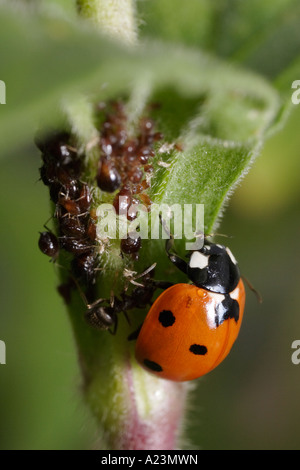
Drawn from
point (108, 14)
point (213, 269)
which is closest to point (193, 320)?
point (213, 269)

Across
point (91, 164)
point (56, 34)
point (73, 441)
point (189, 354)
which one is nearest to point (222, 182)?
point (91, 164)

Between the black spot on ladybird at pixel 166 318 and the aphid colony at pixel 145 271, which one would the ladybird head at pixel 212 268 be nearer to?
the aphid colony at pixel 145 271

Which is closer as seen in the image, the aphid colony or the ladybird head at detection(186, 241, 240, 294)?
the aphid colony

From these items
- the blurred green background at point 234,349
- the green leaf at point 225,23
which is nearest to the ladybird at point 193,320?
the green leaf at point 225,23

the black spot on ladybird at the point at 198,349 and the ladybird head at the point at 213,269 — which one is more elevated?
the ladybird head at the point at 213,269

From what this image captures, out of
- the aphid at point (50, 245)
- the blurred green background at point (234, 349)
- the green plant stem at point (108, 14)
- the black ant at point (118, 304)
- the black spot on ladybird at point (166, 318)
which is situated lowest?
the blurred green background at point (234, 349)

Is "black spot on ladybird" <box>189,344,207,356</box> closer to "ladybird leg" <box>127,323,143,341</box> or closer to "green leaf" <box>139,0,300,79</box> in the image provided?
"ladybird leg" <box>127,323,143,341</box>

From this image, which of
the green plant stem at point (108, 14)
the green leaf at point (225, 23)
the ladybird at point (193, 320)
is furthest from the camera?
the green leaf at point (225, 23)

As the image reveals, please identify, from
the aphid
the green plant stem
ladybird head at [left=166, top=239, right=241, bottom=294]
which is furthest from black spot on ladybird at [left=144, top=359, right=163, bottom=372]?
the green plant stem
